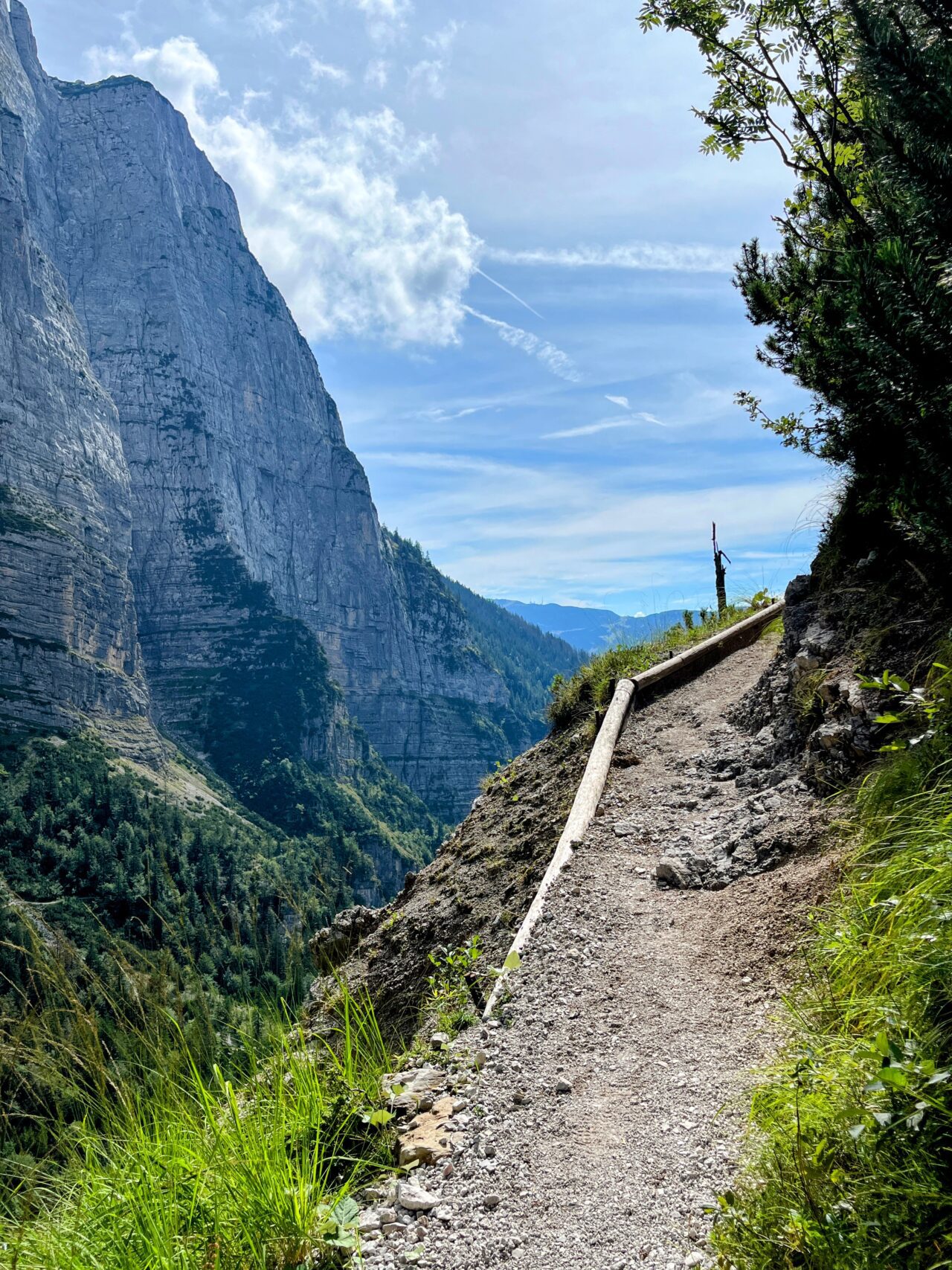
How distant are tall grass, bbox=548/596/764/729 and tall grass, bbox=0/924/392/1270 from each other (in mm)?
6716

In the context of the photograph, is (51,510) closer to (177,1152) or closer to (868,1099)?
(177,1152)

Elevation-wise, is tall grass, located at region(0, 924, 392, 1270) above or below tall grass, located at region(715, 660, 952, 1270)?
below

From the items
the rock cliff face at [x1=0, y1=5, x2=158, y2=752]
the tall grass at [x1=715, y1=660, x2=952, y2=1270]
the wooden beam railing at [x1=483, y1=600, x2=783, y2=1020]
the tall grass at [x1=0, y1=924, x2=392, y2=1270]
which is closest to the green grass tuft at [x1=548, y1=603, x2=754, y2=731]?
the wooden beam railing at [x1=483, y1=600, x2=783, y2=1020]

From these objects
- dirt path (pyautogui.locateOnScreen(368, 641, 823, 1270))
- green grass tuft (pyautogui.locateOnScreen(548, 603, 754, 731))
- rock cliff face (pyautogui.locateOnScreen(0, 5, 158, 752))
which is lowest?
dirt path (pyautogui.locateOnScreen(368, 641, 823, 1270))

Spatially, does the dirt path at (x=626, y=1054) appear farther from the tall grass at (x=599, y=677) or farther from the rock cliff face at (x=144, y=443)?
the rock cliff face at (x=144, y=443)

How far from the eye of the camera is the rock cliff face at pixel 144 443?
12425cm

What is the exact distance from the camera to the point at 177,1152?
108 inches

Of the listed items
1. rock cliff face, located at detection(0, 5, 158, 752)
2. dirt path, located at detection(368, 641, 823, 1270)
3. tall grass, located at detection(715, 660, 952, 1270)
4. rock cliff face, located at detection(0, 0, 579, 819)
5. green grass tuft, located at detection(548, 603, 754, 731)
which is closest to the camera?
tall grass, located at detection(715, 660, 952, 1270)

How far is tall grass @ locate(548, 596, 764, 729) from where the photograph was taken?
1033 centimetres

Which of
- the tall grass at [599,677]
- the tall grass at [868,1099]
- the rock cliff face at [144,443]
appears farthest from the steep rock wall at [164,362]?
the tall grass at [868,1099]

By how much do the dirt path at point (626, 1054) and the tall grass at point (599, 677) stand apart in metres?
3.85

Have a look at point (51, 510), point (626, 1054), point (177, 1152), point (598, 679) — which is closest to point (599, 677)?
point (598, 679)

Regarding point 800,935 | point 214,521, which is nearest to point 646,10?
point 800,935

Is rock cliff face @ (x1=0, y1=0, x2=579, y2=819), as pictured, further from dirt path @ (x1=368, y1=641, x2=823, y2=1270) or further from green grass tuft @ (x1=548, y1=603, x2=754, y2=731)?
dirt path @ (x1=368, y1=641, x2=823, y2=1270)
